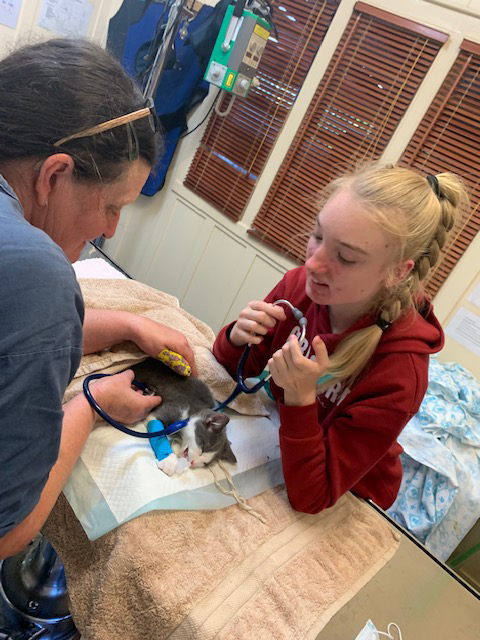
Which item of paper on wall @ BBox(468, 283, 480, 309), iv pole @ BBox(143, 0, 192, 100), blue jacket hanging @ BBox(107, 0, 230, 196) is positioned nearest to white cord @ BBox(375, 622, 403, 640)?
paper on wall @ BBox(468, 283, 480, 309)

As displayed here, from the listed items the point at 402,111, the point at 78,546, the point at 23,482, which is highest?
the point at 402,111

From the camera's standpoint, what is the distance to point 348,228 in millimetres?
948

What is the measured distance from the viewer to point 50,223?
70cm

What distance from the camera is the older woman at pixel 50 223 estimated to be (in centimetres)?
50

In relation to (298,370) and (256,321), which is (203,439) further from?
(256,321)

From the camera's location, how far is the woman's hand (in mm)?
929

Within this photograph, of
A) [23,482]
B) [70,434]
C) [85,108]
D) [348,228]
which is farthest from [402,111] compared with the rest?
[23,482]

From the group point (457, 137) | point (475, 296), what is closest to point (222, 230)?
point (457, 137)

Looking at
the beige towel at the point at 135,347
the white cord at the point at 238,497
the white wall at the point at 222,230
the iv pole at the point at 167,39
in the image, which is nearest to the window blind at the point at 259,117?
the white wall at the point at 222,230

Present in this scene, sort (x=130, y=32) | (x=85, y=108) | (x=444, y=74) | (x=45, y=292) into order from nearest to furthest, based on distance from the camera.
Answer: (x=45, y=292)
(x=85, y=108)
(x=444, y=74)
(x=130, y=32)

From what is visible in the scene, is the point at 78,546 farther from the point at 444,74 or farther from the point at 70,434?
the point at 444,74

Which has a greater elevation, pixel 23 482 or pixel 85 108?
pixel 85 108

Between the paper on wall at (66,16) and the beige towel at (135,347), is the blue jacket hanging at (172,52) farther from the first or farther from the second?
the beige towel at (135,347)

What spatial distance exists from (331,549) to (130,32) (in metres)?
3.18
